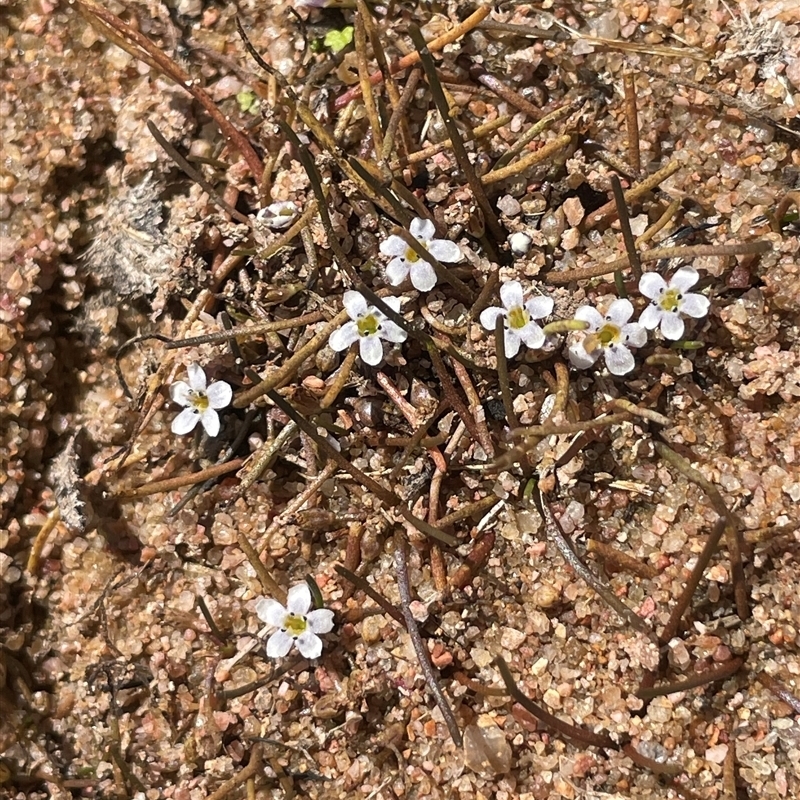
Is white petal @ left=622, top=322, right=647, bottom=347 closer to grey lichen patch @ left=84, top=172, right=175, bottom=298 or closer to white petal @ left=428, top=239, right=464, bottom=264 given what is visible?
white petal @ left=428, top=239, right=464, bottom=264

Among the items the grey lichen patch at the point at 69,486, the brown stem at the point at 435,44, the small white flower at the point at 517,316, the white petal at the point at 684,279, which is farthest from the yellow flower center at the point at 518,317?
the grey lichen patch at the point at 69,486

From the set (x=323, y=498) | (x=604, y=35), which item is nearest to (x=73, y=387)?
(x=323, y=498)

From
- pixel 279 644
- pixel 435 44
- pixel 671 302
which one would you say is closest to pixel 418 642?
pixel 279 644

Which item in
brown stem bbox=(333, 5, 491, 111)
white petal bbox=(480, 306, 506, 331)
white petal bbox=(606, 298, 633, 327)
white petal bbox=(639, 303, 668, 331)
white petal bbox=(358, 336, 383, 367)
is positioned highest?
brown stem bbox=(333, 5, 491, 111)

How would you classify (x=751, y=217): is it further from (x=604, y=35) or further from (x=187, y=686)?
(x=187, y=686)

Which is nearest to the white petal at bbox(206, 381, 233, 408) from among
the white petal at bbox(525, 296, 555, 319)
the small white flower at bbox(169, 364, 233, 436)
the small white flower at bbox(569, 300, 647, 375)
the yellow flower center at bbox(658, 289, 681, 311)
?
the small white flower at bbox(169, 364, 233, 436)

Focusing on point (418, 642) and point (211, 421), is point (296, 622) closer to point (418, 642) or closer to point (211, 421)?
point (418, 642)
